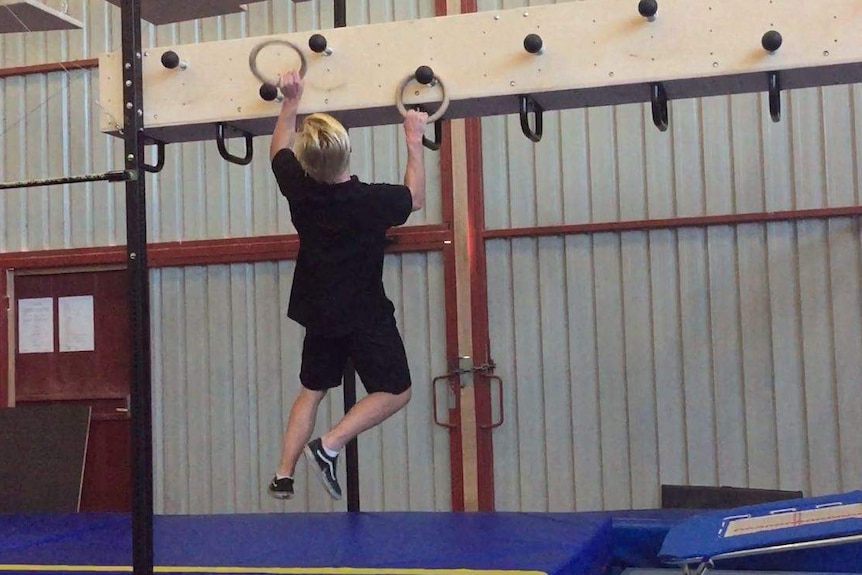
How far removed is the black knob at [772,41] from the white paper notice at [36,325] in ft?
17.6

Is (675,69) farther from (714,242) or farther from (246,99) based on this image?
(714,242)

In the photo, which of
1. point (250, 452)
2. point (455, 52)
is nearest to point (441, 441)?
point (250, 452)

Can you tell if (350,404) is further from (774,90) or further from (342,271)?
(774,90)

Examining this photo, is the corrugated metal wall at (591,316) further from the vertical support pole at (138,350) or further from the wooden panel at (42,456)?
the vertical support pole at (138,350)

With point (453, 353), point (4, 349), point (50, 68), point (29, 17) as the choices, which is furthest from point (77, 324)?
point (29, 17)

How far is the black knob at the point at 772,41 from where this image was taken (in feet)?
8.68

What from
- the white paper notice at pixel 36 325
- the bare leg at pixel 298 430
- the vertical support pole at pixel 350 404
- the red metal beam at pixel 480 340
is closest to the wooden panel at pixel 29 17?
the vertical support pole at pixel 350 404

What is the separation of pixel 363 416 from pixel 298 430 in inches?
8.6

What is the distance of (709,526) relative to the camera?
3035mm

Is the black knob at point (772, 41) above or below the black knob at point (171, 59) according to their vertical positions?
below

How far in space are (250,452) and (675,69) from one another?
4286 millimetres

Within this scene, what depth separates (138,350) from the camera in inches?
109

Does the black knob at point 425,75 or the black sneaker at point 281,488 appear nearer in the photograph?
the black knob at point 425,75

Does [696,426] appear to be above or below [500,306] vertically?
below
